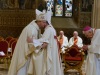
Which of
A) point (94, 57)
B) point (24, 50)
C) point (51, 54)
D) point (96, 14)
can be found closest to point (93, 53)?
point (94, 57)

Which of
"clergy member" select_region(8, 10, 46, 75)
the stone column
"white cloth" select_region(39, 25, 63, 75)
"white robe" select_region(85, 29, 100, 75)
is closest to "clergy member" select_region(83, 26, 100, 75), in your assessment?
"white robe" select_region(85, 29, 100, 75)

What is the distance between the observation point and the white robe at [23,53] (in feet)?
19.7

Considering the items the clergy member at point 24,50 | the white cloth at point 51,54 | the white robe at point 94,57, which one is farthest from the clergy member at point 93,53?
the clergy member at point 24,50

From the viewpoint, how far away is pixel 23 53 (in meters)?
6.05

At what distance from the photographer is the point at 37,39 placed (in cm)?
600

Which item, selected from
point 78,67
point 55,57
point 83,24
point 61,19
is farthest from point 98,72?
point 61,19

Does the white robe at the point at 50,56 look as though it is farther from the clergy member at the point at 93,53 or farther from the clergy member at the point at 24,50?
the clergy member at the point at 93,53

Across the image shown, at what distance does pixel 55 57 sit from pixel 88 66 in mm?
725

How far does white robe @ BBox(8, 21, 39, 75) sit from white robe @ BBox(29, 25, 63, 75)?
0.65 feet

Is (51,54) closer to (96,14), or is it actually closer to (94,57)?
(94,57)

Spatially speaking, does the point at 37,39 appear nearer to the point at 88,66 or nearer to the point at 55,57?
the point at 55,57

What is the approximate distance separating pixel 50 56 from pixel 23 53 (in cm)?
58

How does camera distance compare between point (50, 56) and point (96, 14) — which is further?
point (96, 14)

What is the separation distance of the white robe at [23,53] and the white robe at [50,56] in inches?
7.8
